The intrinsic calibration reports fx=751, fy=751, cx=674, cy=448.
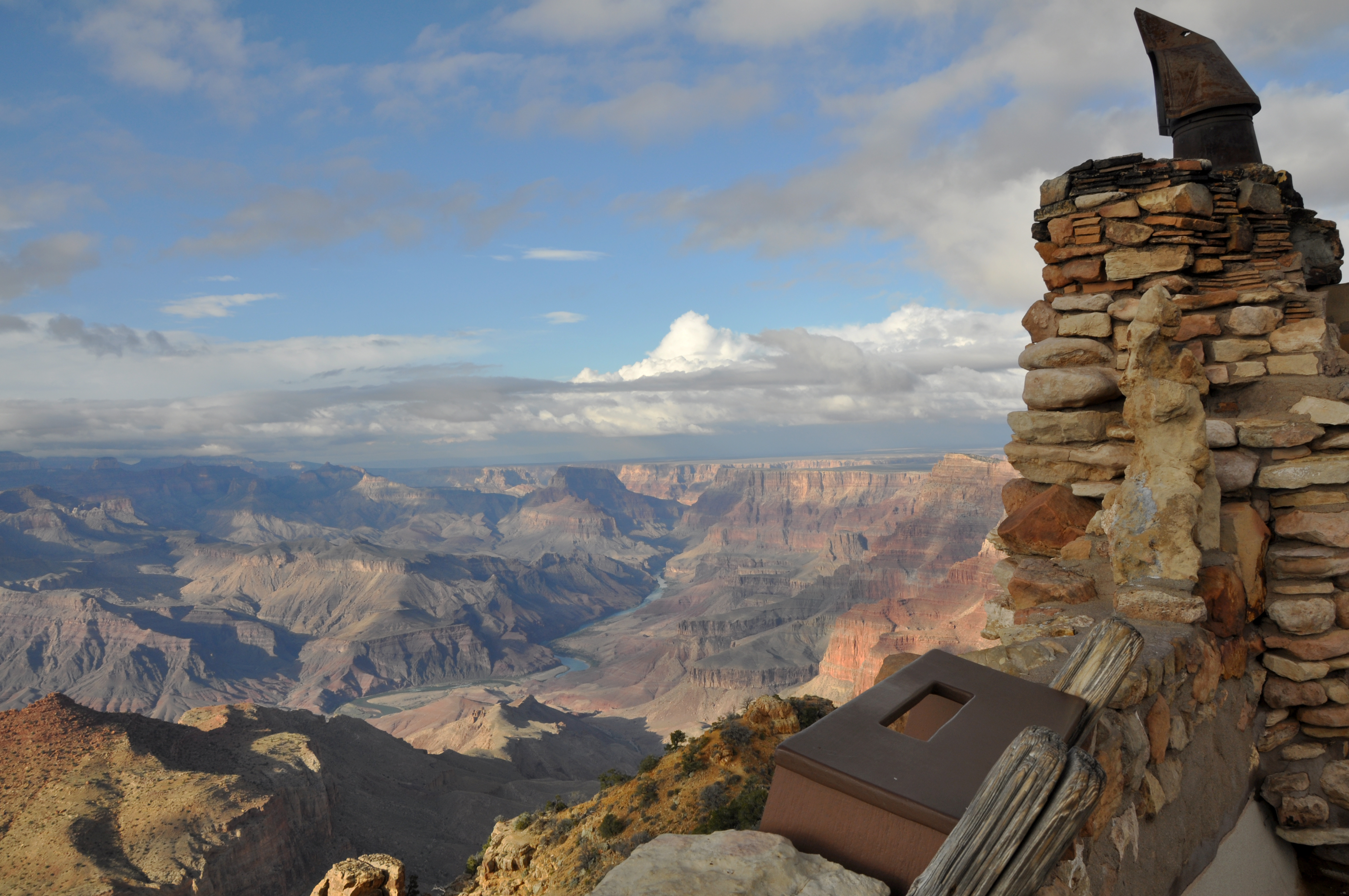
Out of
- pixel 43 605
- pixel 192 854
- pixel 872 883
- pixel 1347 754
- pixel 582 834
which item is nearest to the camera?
pixel 872 883

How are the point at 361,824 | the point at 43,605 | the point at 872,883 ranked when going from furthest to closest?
the point at 43,605 < the point at 361,824 < the point at 872,883

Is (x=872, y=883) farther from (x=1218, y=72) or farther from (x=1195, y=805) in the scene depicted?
(x=1218, y=72)

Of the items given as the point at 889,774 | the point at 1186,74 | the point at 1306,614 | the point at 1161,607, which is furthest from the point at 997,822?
the point at 1186,74

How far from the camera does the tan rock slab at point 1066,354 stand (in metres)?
6.95

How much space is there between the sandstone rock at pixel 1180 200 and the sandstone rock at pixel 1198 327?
950mm

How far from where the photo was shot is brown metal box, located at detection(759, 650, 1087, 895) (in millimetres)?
2307

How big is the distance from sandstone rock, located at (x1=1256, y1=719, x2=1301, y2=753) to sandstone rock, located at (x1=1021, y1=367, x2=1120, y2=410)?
9.42ft

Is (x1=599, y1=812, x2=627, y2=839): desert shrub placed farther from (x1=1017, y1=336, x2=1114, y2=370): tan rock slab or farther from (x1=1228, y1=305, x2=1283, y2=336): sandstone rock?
(x1=1228, y1=305, x2=1283, y2=336): sandstone rock

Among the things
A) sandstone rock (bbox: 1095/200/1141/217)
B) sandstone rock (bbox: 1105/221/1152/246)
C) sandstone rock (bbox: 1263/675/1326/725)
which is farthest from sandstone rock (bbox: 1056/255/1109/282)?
sandstone rock (bbox: 1263/675/1326/725)

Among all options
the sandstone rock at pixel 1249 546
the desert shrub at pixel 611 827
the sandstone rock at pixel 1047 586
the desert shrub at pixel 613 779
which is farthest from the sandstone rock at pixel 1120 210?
the desert shrub at pixel 613 779

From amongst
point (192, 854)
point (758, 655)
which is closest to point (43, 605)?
point (758, 655)

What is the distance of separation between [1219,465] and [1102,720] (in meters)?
3.77

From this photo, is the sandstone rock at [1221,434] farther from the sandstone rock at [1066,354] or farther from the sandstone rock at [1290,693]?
the sandstone rock at [1290,693]

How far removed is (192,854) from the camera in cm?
3831
